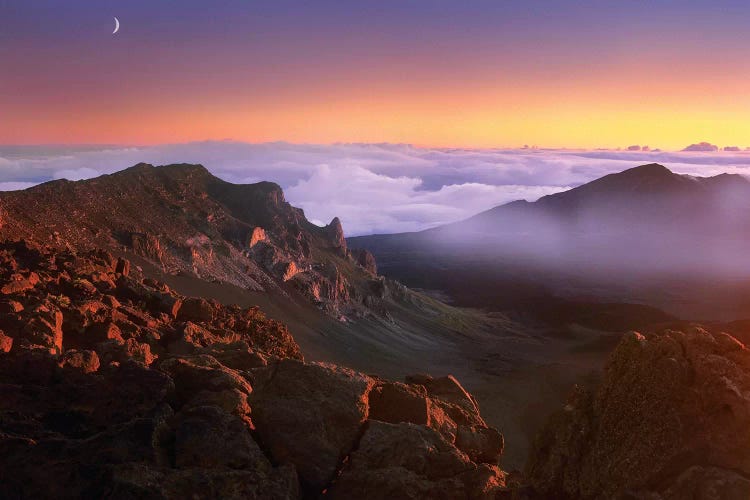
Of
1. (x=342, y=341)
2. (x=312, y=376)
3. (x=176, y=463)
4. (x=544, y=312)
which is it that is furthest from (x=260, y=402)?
(x=544, y=312)

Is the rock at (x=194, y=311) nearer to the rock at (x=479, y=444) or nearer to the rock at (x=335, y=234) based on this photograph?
the rock at (x=479, y=444)

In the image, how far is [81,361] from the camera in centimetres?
1071

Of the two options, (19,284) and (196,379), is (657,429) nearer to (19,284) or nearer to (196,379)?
(196,379)

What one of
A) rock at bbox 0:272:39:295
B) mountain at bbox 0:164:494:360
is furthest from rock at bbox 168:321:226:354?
mountain at bbox 0:164:494:360

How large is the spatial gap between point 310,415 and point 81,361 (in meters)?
4.77

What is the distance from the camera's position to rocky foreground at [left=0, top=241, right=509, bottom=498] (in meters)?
7.57

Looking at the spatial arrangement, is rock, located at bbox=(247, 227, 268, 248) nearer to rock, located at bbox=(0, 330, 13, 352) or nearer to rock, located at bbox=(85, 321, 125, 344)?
rock, located at bbox=(85, 321, 125, 344)

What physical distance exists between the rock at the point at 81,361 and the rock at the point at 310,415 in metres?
3.51

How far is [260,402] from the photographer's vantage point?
934 cm

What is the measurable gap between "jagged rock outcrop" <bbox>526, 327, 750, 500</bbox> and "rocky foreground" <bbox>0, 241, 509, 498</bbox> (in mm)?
1143

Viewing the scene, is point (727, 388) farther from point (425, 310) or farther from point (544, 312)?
point (544, 312)

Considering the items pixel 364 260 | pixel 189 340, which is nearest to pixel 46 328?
pixel 189 340

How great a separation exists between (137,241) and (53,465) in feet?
131

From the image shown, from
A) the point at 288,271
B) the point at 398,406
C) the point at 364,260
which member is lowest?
the point at 364,260
